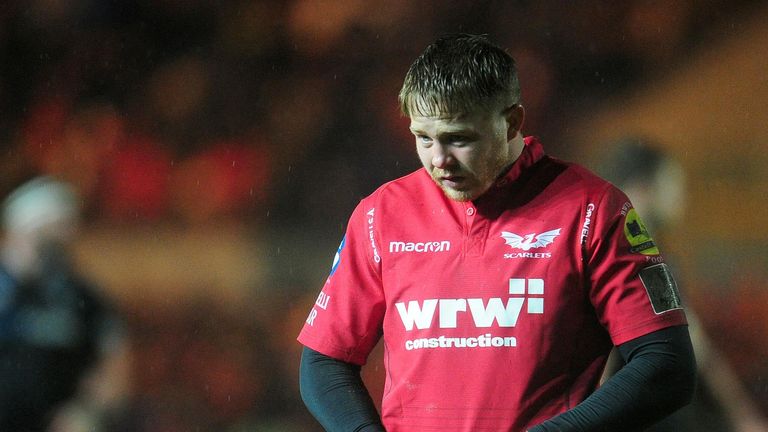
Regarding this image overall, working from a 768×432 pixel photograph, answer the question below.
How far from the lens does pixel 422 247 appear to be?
1.48 metres

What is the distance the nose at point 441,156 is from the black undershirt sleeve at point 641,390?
1.11 feet

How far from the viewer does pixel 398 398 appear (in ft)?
4.75

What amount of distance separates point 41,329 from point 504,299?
2.35 m

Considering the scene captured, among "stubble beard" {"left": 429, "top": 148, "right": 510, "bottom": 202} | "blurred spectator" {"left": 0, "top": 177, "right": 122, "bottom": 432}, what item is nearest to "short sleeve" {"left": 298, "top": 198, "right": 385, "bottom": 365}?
"stubble beard" {"left": 429, "top": 148, "right": 510, "bottom": 202}

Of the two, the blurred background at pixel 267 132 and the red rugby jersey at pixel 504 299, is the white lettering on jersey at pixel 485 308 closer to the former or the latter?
the red rugby jersey at pixel 504 299

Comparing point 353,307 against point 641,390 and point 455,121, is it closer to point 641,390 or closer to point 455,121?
point 455,121

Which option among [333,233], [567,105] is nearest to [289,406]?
[333,233]

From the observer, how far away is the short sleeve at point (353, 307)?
1.50 metres

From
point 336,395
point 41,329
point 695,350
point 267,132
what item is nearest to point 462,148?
point 336,395

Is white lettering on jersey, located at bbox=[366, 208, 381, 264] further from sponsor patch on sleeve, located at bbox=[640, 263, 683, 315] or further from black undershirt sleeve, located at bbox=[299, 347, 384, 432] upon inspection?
sponsor patch on sleeve, located at bbox=[640, 263, 683, 315]

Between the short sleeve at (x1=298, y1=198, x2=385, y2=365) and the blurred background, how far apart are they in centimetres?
230

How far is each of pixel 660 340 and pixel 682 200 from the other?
2440mm

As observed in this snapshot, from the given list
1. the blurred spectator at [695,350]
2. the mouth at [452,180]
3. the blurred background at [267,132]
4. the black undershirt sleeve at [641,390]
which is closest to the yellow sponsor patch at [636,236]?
the black undershirt sleeve at [641,390]

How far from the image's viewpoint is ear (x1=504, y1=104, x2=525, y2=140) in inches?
57.5
